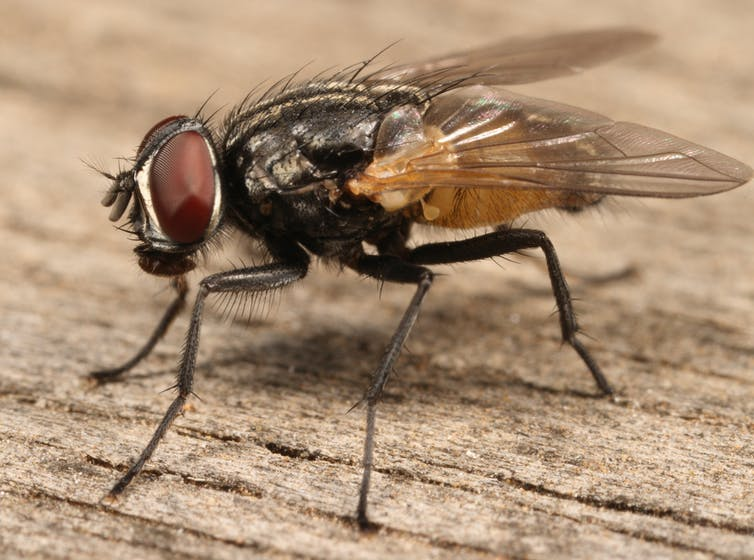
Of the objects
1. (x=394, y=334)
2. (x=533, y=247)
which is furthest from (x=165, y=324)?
(x=533, y=247)

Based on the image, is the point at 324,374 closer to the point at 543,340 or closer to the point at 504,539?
the point at 543,340

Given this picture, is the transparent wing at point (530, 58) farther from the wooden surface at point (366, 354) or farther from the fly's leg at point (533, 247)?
the fly's leg at point (533, 247)

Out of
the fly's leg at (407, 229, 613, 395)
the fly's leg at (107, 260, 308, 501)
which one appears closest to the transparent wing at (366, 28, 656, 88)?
the fly's leg at (407, 229, 613, 395)

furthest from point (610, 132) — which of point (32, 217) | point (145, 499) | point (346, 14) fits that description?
point (346, 14)

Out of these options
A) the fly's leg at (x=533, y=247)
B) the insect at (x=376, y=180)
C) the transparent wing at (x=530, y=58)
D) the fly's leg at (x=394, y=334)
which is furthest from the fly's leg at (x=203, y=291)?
the transparent wing at (x=530, y=58)

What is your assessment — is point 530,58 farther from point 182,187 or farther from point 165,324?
point 165,324

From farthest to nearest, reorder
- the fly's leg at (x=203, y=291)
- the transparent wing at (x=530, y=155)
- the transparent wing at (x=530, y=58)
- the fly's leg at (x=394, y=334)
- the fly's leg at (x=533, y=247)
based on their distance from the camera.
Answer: the transparent wing at (x=530, y=58), the fly's leg at (x=533, y=247), the transparent wing at (x=530, y=155), the fly's leg at (x=203, y=291), the fly's leg at (x=394, y=334)
